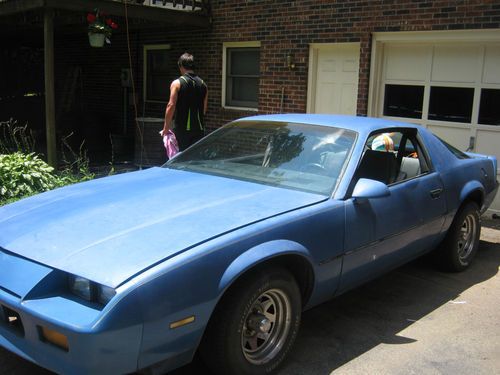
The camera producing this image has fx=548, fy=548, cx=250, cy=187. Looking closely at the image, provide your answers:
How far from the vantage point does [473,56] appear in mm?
6973

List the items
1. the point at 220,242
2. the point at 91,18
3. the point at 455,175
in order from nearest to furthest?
the point at 220,242 < the point at 455,175 < the point at 91,18

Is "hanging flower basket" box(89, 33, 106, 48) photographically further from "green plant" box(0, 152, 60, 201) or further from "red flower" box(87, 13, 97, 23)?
"green plant" box(0, 152, 60, 201)

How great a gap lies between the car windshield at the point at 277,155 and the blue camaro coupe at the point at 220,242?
12 millimetres

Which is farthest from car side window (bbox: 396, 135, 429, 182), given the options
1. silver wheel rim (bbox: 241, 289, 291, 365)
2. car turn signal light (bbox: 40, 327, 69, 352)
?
car turn signal light (bbox: 40, 327, 69, 352)

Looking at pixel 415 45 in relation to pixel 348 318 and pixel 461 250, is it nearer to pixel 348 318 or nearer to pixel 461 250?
pixel 461 250

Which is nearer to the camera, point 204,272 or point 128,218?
point 204,272

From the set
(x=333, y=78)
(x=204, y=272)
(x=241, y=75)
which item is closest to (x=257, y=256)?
(x=204, y=272)

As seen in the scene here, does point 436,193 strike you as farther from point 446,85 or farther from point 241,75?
point 241,75

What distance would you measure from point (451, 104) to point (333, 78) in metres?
1.91

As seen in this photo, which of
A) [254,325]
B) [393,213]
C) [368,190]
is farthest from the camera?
[393,213]

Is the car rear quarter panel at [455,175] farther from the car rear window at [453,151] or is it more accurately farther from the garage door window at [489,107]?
the garage door window at [489,107]

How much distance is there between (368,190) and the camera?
334cm

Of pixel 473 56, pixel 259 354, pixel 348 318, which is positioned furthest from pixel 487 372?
pixel 473 56

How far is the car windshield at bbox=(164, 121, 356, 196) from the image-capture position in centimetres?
356
